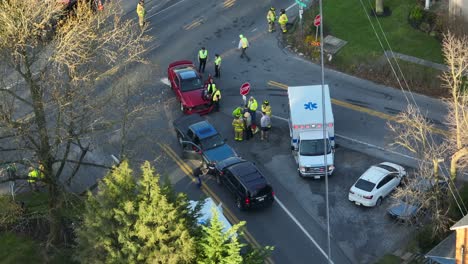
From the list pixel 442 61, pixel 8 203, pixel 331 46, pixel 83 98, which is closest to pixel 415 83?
pixel 442 61

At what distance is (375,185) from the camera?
26.7 metres

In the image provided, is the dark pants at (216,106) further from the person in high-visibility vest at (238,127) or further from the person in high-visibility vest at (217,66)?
the person in high-visibility vest at (217,66)

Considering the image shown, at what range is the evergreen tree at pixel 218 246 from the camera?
59.0 feet

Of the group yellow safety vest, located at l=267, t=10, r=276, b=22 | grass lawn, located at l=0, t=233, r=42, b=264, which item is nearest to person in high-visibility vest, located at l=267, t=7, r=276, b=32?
yellow safety vest, located at l=267, t=10, r=276, b=22

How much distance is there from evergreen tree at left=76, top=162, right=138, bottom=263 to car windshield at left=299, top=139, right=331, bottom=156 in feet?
36.8

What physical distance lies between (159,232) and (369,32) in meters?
23.8

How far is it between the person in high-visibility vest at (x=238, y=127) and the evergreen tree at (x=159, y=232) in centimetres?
1253

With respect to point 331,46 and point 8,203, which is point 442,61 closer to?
point 331,46

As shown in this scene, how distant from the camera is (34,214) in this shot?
80.5ft

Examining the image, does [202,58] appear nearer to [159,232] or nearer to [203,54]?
[203,54]

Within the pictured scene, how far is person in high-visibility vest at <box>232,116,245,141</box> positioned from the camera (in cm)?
3069

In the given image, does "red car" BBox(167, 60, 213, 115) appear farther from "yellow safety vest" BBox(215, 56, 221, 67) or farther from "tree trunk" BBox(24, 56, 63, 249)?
"tree trunk" BBox(24, 56, 63, 249)

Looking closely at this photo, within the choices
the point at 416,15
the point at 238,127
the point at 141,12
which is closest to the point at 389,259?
the point at 238,127

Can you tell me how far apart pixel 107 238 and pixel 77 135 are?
5.52 metres
